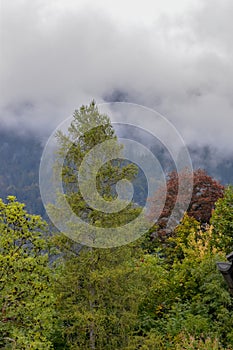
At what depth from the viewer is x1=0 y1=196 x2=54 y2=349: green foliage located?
11.9 metres

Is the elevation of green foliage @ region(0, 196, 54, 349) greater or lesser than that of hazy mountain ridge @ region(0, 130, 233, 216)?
lesser

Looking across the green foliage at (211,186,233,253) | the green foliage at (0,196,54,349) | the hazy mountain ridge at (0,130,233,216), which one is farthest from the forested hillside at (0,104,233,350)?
the hazy mountain ridge at (0,130,233,216)

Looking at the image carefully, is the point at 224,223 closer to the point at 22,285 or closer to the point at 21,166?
the point at 22,285

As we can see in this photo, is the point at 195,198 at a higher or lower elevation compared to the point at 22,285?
higher

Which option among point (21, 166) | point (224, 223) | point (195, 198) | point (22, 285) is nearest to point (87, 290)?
point (22, 285)

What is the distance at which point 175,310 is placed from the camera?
48.3 feet

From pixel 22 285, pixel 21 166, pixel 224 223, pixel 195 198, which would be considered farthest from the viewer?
pixel 21 166

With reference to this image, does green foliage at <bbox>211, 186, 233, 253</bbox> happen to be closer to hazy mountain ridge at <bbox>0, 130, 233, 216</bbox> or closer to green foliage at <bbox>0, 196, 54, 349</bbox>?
green foliage at <bbox>0, 196, 54, 349</bbox>

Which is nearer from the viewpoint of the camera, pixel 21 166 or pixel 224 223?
pixel 224 223

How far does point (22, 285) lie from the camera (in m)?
12.2

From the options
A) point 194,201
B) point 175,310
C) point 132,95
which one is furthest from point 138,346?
point 194,201

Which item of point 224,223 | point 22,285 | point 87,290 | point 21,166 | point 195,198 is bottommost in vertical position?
point 87,290

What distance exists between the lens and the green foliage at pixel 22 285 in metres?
11.9

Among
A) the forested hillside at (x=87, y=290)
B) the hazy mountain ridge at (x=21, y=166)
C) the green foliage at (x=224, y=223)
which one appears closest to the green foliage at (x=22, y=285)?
the forested hillside at (x=87, y=290)
